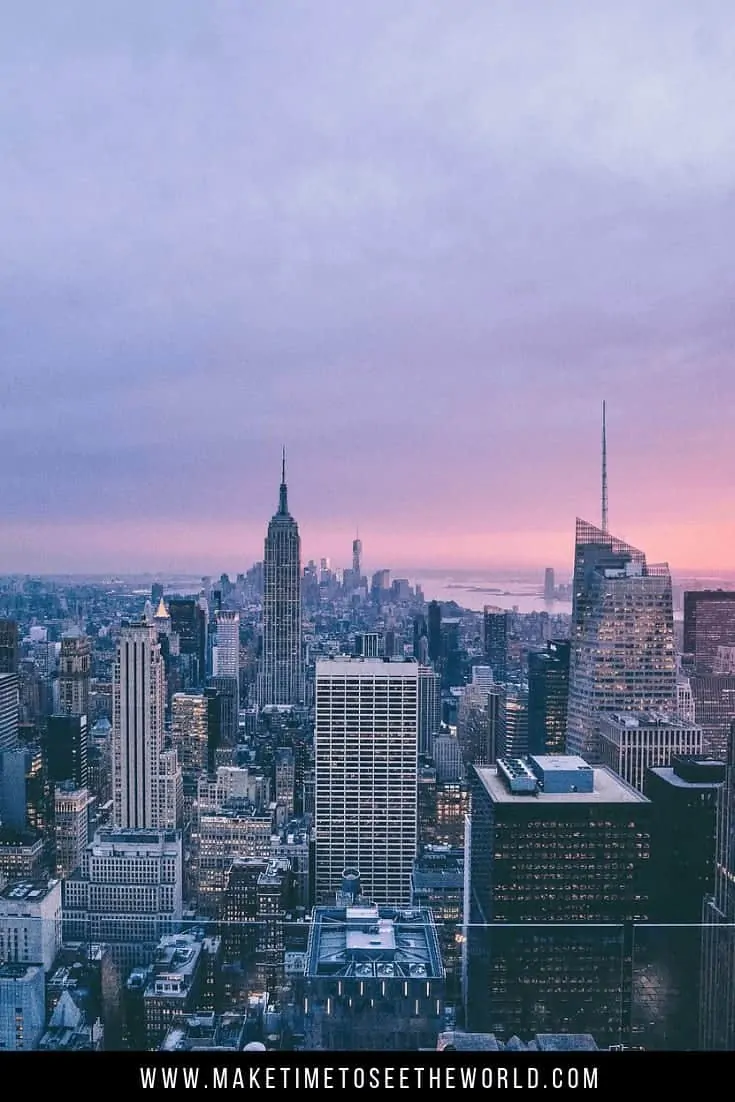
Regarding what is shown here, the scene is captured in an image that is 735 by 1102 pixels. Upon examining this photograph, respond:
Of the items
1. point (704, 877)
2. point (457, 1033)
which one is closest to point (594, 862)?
point (704, 877)

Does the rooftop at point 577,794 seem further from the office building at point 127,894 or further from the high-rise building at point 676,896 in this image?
the office building at point 127,894

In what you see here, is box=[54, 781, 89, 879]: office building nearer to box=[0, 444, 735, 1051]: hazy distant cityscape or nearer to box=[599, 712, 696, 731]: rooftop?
box=[0, 444, 735, 1051]: hazy distant cityscape

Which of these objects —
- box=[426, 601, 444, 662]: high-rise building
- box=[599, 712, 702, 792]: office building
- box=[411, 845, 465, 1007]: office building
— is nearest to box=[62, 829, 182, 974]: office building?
box=[411, 845, 465, 1007]: office building

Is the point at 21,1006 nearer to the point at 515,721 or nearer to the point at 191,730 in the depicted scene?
the point at 515,721

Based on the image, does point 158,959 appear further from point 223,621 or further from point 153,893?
point 223,621

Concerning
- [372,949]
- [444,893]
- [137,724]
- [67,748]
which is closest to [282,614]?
[137,724]
